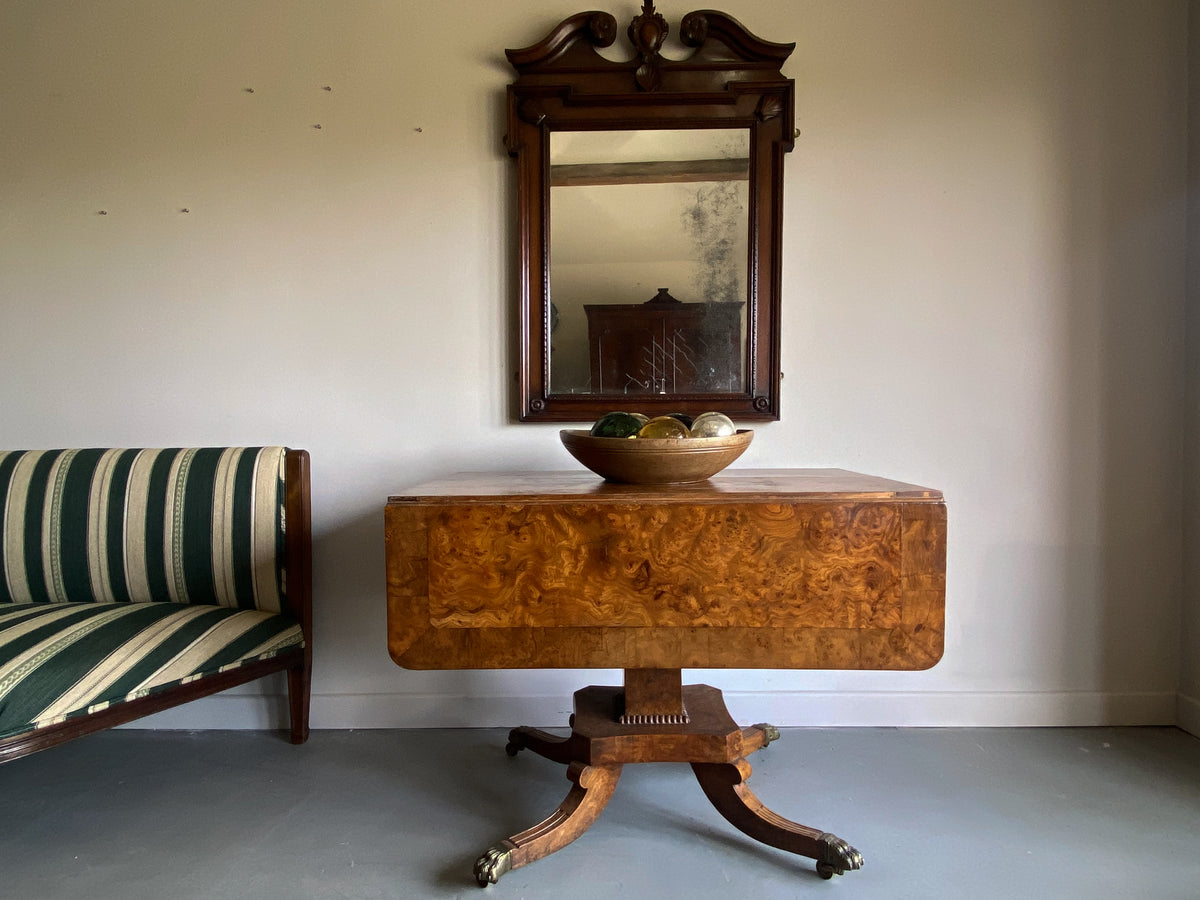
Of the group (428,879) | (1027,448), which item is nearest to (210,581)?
(428,879)

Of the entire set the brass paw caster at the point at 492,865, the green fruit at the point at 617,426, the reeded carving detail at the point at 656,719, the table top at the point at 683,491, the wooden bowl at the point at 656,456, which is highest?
the green fruit at the point at 617,426

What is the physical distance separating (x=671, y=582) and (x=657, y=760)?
39 centimetres

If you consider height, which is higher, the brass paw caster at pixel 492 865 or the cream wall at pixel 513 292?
the cream wall at pixel 513 292

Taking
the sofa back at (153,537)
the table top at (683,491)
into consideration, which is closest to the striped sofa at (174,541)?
the sofa back at (153,537)

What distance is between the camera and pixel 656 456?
130cm

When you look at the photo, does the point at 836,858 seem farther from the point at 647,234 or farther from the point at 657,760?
the point at 647,234

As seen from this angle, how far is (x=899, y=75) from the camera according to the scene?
1.80 metres

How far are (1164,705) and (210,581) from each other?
257cm

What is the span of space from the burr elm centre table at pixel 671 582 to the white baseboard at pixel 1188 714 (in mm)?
1178

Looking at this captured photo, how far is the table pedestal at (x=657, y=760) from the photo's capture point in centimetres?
122

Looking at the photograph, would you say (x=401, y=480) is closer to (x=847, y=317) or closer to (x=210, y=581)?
(x=210, y=581)

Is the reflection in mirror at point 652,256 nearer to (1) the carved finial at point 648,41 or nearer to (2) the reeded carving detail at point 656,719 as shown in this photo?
(1) the carved finial at point 648,41

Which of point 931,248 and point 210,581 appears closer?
point 210,581

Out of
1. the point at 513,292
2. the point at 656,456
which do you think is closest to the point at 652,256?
the point at 513,292
